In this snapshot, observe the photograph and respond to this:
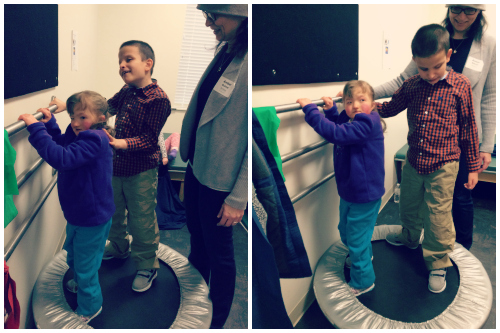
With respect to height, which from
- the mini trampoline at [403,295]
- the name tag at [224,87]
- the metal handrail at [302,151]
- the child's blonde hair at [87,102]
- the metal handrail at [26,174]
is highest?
the name tag at [224,87]

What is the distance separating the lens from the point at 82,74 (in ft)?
5.28

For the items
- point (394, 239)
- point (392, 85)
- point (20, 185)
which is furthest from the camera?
point (394, 239)

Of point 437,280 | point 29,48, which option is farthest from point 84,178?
point 437,280

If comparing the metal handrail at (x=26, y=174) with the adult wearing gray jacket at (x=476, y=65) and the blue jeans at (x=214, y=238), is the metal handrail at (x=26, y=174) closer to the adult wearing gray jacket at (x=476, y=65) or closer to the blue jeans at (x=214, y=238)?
the blue jeans at (x=214, y=238)

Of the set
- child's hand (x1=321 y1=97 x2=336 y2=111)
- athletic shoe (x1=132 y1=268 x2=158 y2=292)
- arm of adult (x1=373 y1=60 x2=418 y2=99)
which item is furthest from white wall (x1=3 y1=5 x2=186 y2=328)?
arm of adult (x1=373 y1=60 x2=418 y2=99)

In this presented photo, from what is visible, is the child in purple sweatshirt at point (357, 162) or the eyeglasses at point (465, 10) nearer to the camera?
the child in purple sweatshirt at point (357, 162)

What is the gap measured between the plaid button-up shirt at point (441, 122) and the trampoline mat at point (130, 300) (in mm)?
1149

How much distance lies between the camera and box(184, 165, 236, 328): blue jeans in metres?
1.12

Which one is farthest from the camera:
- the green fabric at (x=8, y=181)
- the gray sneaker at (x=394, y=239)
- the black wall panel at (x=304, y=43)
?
the gray sneaker at (x=394, y=239)

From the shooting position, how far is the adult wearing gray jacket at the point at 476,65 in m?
1.48

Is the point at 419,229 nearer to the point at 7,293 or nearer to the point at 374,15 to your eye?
the point at 374,15

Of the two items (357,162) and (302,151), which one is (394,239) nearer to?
Result: (357,162)

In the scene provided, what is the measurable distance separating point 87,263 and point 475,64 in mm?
1747

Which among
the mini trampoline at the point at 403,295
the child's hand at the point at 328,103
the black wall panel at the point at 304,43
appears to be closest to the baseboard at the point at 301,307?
the mini trampoline at the point at 403,295
